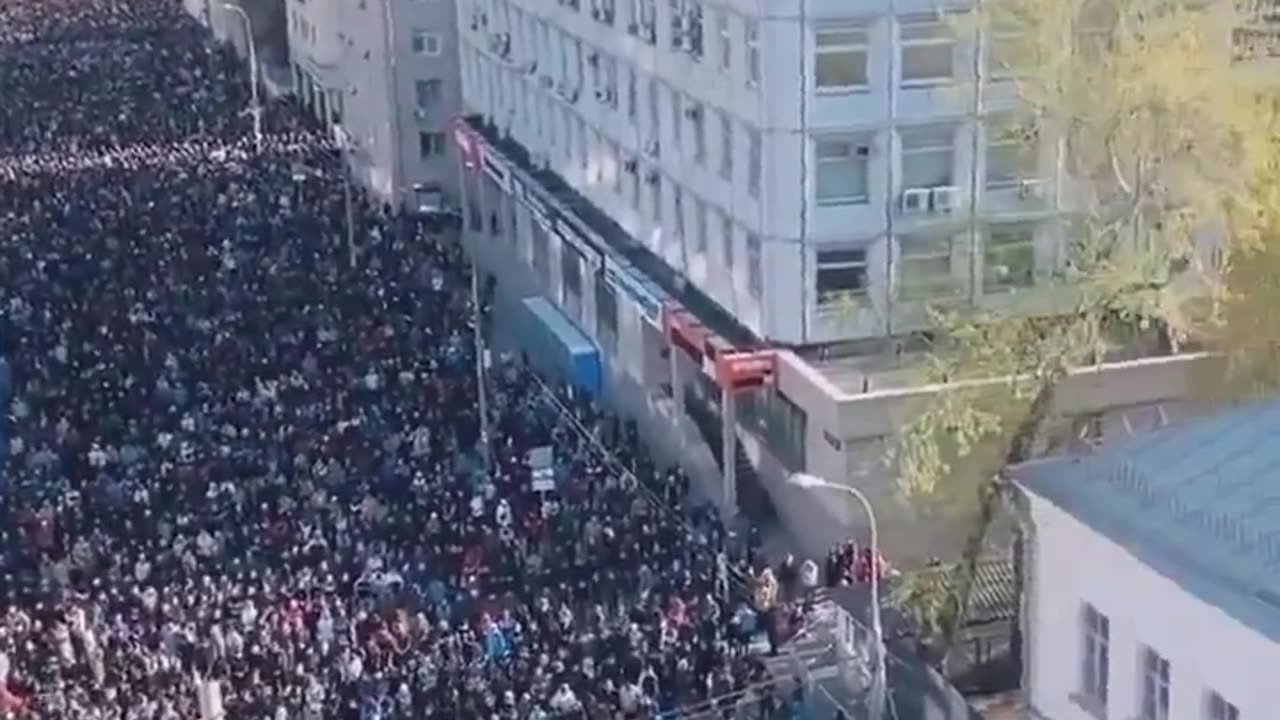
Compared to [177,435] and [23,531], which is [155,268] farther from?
[23,531]

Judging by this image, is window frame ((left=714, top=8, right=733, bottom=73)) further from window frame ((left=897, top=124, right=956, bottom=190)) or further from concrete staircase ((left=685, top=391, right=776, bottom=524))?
concrete staircase ((left=685, top=391, right=776, bottom=524))

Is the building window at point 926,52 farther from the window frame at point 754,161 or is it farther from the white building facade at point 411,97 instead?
the white building facade at point 411,97

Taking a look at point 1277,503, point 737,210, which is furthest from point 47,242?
point 1277,503

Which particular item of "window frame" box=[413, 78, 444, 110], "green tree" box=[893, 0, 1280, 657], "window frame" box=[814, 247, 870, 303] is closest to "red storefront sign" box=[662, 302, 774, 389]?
"window frame" box=[814, 247, 870, 303]

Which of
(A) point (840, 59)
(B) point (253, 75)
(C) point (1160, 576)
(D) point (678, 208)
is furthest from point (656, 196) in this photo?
(B) point (253, 75)

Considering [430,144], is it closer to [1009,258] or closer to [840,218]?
[840,218]

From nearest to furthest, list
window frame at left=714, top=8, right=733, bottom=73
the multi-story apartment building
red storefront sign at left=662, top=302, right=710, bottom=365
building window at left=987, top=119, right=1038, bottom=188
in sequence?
the multi-story apartment building, building window at left=987, top=119, right=1038, bottom=188, window frame at left=714, top=8, right=733, bottom=73, red storefront sign at left=662, top=302, right=710, bottom=365
